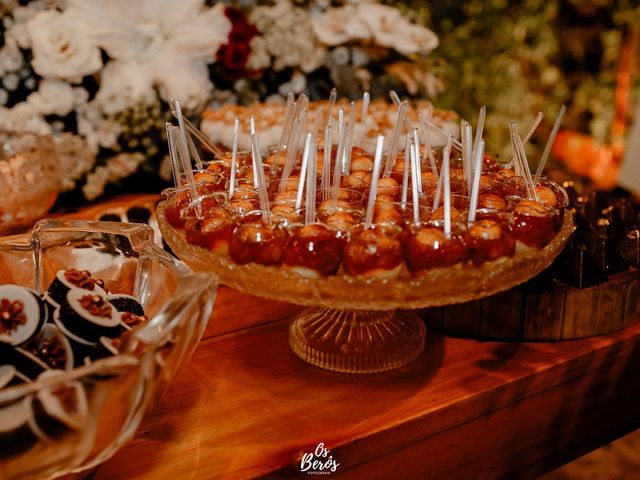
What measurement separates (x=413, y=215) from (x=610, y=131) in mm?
2868

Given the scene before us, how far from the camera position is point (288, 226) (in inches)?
32.0

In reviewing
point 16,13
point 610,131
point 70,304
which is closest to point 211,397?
point 70,304

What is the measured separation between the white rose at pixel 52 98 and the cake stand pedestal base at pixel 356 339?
95 centimetres

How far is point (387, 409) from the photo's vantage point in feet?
2.78

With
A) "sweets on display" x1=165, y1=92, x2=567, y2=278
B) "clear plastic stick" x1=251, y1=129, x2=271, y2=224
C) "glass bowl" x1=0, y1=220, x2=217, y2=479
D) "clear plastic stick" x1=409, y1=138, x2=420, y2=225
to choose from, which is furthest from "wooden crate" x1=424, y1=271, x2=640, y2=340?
"glass bowl" x1=0, y1=220, x2=217, y2=479

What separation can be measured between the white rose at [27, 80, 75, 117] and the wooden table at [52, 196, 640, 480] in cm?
82

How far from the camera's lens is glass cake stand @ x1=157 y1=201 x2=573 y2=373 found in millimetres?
767

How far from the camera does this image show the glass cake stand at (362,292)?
0.77 metres

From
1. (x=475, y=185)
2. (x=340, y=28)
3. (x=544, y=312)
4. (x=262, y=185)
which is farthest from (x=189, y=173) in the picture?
(x=340, y=28)

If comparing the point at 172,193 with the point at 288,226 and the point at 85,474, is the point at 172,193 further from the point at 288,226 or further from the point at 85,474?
the point at 85,474

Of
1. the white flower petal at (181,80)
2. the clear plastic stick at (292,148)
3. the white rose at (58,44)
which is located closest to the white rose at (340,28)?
the white flower petal at (181,80)

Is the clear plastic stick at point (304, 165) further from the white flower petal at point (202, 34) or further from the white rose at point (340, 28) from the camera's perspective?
the white rose at point (340, 28)

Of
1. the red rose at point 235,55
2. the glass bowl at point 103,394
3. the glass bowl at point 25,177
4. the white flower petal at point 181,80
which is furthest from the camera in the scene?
the red rose at point 235,55

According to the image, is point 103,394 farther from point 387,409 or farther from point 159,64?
point 159,64
